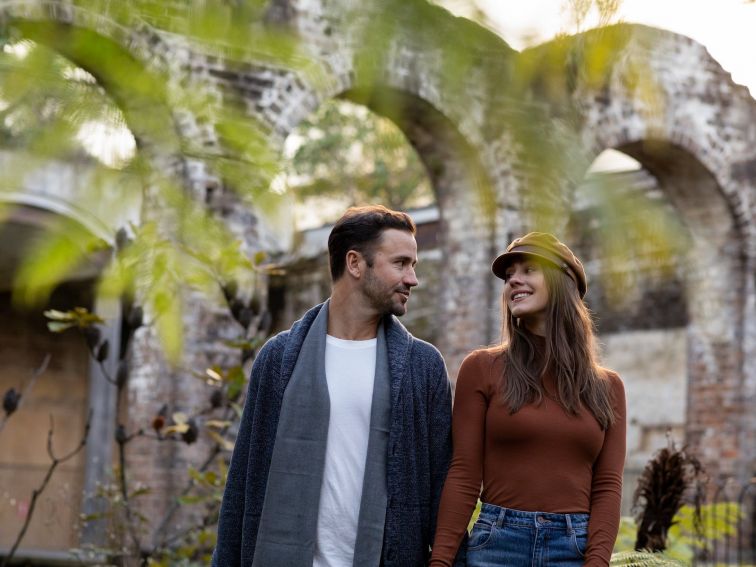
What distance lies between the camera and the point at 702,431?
471 inches

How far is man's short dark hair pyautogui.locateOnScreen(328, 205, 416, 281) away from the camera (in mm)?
3049

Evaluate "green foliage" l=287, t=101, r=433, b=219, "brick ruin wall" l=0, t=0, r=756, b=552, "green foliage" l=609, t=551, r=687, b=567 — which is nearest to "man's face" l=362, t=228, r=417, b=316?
"brick ruin wall" l=0, t=0, r=756, b=552

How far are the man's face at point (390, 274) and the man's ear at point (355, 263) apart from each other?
25mm

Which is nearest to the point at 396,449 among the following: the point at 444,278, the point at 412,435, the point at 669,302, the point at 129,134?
the point at 412,435

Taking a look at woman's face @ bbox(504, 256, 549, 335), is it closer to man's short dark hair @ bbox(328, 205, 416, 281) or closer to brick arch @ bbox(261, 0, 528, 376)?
man's short dark hair @ bbox(328, 205, 416, 281)

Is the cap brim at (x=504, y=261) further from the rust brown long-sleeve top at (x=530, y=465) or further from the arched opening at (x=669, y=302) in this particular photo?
the arched opening at (x=669, y=302)

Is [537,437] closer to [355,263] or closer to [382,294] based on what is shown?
[382,294]

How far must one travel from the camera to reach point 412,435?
3.02 m

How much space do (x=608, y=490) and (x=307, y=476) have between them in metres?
0.78

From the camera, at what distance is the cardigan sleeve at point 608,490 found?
9.44ft

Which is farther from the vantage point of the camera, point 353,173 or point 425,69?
point 353,173

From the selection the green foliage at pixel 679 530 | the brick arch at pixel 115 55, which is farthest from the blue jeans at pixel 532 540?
the green foliage at pixel 679 530

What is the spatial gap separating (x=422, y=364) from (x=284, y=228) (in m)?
1.40

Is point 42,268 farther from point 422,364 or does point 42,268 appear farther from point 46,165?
point 422,364
